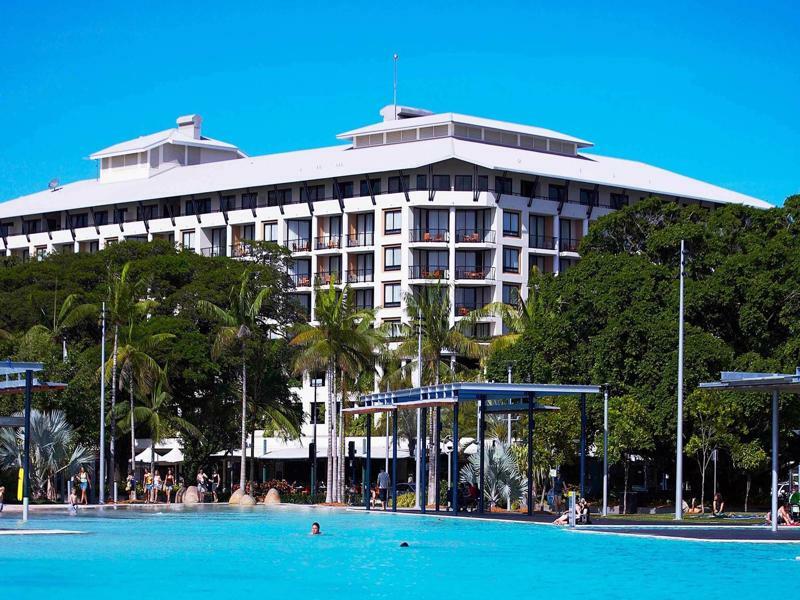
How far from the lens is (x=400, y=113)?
4847 inches

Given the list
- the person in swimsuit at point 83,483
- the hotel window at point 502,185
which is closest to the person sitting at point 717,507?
the person in swimsuit at point 83,483

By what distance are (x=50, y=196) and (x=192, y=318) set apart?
52.7 metres

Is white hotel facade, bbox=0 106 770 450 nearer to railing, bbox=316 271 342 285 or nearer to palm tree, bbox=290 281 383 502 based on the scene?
railing, bbox=316 271 342 285

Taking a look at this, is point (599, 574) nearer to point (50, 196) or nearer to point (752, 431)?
point (752, 431)

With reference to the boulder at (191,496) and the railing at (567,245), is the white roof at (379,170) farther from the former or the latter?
the boulder at (191,496)

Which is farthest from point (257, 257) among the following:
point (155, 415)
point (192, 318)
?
point (155, 415)

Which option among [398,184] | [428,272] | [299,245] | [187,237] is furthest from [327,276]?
[187,237]

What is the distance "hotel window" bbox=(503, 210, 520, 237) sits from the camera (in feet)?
359

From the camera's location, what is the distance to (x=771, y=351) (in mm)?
67312

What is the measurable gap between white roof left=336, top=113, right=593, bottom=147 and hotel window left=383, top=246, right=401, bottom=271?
1077 centimetres

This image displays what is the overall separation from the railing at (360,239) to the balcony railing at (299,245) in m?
4.01

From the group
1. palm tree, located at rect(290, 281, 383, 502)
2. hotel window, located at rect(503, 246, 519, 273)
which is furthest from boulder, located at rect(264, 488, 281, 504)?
hotel window, located at rect(503, 246, 519, 273)

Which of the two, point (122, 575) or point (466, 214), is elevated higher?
point (466, 214)

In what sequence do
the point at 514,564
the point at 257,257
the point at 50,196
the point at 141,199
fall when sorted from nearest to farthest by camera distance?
the point at 514,564 < the point at 257,257 < the point at 141,199 < the point at 50,196
